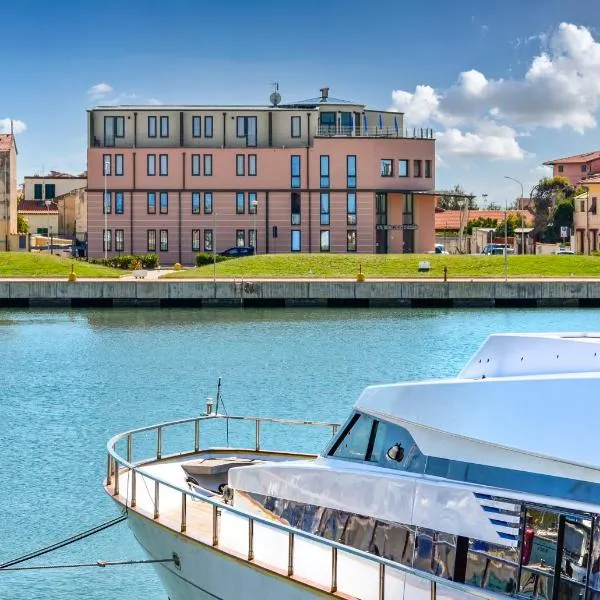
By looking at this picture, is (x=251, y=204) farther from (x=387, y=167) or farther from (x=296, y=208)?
(x=387, y=167)

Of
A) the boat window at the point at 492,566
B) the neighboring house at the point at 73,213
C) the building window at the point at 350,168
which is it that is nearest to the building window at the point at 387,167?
the building window at the point at 350,168

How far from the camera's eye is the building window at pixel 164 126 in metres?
116

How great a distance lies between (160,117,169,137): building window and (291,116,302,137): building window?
1091cm

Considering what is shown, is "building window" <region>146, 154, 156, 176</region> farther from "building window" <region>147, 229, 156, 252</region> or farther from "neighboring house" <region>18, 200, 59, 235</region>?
"neighboring house" <region>18, 200, 59, 235</region>

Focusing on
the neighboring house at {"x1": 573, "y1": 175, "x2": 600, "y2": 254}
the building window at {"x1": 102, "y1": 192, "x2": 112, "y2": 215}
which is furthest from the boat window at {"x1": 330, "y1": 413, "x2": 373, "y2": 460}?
the neighboring house at {"x1": 573, "y1": 175, "x2": 600, "y2": 254}

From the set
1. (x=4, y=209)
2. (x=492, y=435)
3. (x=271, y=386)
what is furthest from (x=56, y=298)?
(x=492, y=435)

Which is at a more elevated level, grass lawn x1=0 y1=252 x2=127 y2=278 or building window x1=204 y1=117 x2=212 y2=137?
building window x1=204 y1=117 x2=212 y2=137

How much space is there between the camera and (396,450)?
14.2 metres

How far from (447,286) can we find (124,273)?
85.0 feet

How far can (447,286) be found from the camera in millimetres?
89688

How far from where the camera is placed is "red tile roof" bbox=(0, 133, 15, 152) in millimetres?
122762

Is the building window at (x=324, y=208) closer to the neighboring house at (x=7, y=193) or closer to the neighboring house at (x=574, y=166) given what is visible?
the neighboring house at (x=7, y=193)

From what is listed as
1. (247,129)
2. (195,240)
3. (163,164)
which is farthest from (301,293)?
(247,129)

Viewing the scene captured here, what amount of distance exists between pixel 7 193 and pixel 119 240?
13.6m
